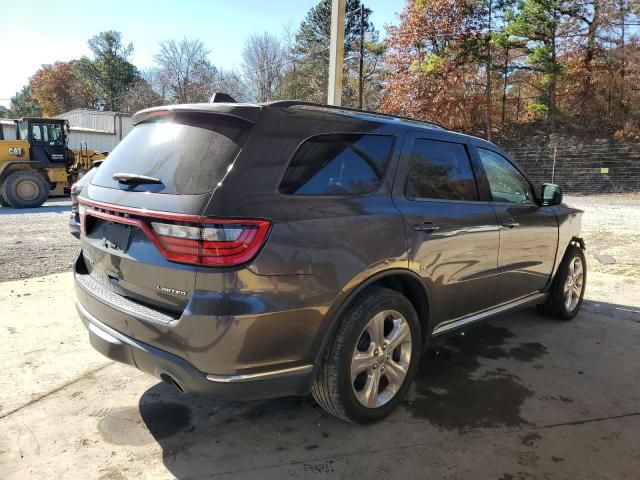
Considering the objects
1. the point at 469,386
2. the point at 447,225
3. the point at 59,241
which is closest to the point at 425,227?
the point at 447,225

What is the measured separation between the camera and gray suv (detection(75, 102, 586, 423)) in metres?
2.24

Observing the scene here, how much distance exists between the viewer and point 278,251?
2.27 metres

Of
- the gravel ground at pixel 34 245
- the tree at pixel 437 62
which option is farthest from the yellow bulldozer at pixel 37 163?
the tree at pixel 437 62

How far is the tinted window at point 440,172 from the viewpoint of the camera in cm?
314

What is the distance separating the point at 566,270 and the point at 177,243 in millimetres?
3881

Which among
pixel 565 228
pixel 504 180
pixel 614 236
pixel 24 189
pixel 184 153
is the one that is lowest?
pixel 614 236

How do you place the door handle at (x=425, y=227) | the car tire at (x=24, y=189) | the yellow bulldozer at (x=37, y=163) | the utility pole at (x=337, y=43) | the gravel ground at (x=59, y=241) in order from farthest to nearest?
the yellow bulldozer at (x=37, y=163) < the car tire at (x=24, y=189) < the gravel ground at (x=59, y=241) < the utility pole at (x=337, y=43) < the door handle at (x=425, y=227)

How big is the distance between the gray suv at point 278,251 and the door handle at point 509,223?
398mm

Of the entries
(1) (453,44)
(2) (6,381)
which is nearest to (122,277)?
(2) (6,381)

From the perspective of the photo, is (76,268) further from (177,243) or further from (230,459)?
(230,459)

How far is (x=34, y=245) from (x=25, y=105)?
70.5 m

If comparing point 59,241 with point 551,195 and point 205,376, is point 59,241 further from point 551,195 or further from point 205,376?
point 551,195

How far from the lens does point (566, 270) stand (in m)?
4.71

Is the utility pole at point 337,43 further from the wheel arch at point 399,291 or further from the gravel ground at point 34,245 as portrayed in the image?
the gravel ground at point 34,245
